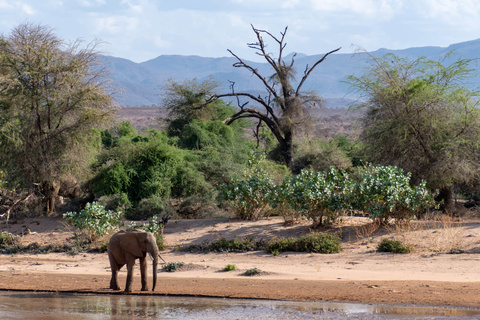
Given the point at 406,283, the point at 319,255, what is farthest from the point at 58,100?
the point at 406,283

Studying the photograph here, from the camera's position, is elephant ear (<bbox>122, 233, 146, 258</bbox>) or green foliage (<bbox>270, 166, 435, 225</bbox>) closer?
elephant ear (<bbox>122, 233, 146, 258</bbox>)

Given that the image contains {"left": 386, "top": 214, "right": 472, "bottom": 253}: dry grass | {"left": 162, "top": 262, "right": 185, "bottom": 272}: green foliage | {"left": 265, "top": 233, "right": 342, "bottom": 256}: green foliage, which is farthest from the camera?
{"left": 265, "top": 233, "right": 342, "bottom": 256}: green foliage

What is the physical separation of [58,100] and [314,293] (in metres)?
12.0

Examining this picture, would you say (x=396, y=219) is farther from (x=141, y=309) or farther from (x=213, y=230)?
(x=141, y=309)

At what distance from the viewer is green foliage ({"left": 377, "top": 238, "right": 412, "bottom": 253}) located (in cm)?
1384

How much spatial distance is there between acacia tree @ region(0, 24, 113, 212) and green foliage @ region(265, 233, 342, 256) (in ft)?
25.7

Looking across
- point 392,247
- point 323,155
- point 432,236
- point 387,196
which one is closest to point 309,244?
point 392,247

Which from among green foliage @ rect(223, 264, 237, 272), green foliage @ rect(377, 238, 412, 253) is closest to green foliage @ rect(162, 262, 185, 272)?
green foliage @ rect(223, 264, 237, 272)

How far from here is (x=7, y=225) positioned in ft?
62.7

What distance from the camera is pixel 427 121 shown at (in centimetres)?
1802

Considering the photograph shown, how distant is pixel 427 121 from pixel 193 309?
10965 mm

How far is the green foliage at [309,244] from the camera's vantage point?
14289 millimetres

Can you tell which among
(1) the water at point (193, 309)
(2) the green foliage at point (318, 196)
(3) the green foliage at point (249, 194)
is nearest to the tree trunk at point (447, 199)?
(2) the green foliage at point (318, 196)

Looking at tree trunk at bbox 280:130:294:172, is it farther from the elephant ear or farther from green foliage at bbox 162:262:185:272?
the elephant ear
